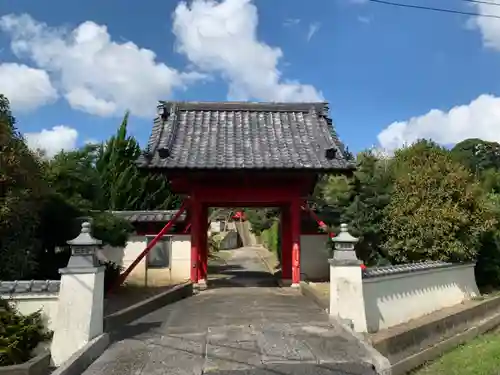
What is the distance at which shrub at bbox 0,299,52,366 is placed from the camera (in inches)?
195

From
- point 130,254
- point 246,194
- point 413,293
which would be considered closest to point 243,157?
point 246,194

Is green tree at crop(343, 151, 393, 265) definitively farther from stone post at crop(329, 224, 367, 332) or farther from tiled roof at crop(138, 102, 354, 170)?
stone post at crop(329, 224, 367, 332)

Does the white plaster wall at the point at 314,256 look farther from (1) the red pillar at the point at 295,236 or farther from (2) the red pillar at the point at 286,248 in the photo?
(1) the red pillar at the point at 295,236

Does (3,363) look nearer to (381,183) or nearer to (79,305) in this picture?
(79,305)

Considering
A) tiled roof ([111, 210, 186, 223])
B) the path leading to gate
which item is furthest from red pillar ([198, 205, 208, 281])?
tiled roof ([111, 210, 186, 223])

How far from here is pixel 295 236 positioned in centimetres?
1086

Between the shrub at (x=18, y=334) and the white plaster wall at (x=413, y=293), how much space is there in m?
5.00

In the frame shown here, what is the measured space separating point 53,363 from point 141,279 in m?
8.80

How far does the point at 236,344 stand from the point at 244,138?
6.87m

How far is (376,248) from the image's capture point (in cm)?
1130

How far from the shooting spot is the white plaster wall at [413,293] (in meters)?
7.54

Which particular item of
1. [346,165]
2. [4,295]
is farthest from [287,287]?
[4,295]

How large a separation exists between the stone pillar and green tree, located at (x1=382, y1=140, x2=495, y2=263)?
24.8 ft

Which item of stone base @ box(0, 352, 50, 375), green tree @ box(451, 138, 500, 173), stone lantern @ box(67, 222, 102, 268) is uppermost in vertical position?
green tree @ box(451, 138, 500, 173)
